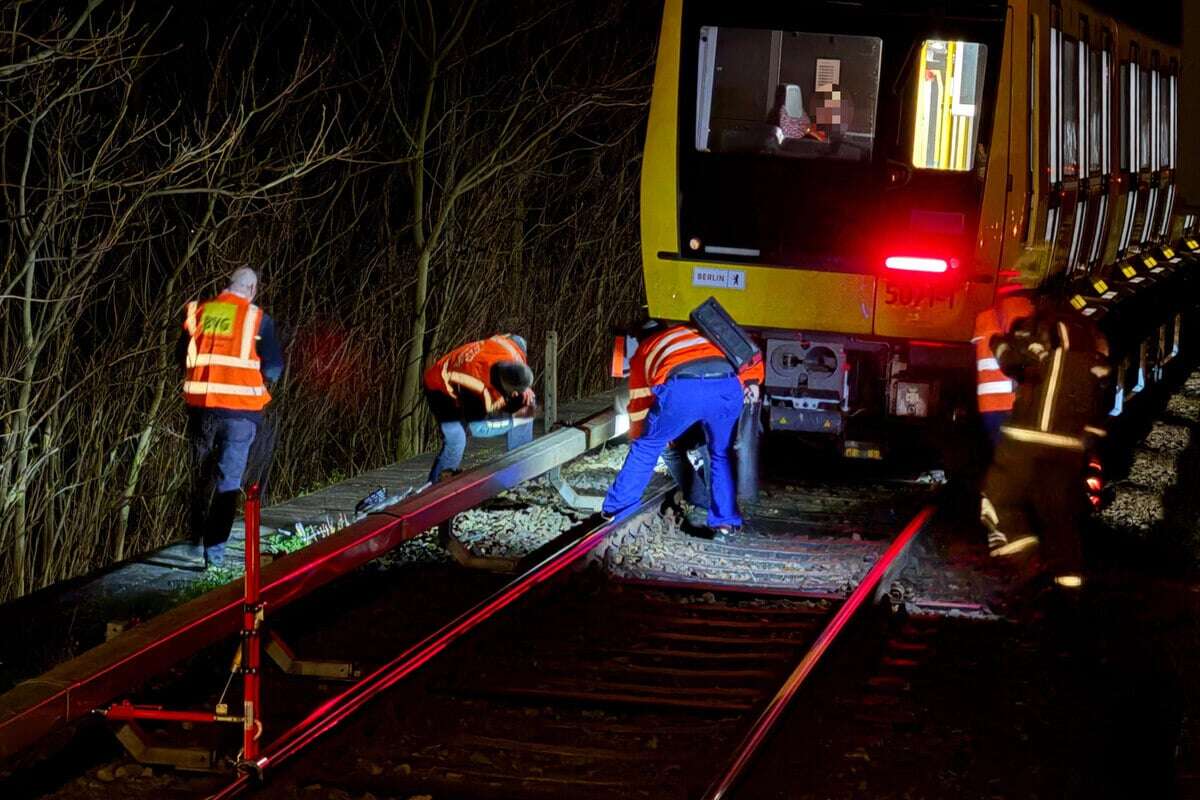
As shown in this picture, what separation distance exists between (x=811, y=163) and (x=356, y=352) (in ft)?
16.8

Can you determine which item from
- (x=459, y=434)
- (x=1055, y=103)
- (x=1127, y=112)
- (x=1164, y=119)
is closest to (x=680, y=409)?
(x=459, y=434)

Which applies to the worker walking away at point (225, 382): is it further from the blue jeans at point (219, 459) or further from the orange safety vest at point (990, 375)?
the orange safety vest at point (990, 375)

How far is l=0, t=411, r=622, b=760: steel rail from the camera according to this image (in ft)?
15.8

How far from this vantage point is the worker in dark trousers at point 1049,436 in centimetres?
732

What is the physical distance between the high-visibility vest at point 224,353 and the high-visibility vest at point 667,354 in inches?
86.8

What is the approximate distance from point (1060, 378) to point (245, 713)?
405 cm

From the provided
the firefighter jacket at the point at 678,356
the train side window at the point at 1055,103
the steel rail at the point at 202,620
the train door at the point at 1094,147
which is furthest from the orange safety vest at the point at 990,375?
the train door at the point at 1094,147

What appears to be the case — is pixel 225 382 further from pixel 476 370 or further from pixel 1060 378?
pixel 1060 378

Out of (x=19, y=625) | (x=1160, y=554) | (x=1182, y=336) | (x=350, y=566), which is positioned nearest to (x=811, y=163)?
(x=1160, y=554)

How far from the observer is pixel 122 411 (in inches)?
406

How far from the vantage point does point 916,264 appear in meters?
9.75

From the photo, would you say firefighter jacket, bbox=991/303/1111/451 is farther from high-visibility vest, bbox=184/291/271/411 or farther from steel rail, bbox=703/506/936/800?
high-visibility vest, bbox=184/291/271/411

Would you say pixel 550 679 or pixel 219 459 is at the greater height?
pixel 219 459

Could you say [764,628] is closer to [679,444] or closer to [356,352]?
[679,444]
